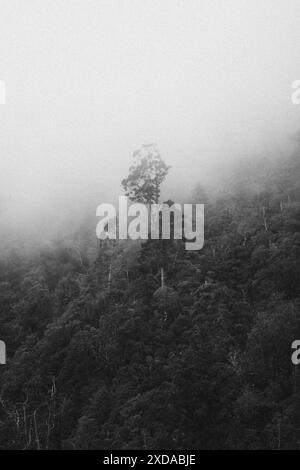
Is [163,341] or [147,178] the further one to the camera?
[147,178]

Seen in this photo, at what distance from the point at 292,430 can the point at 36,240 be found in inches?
1395

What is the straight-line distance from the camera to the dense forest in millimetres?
26250

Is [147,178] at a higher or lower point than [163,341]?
higher

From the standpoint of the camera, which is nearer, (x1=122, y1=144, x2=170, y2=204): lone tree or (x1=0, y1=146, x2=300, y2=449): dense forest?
(x1=0, y1=146, x2=300, y2=449): dense forest

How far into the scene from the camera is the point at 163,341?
31.8 metres

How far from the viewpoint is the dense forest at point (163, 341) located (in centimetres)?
2625

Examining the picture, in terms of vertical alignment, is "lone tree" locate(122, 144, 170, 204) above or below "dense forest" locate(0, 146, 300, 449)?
above

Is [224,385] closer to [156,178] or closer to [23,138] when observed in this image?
[156,178]

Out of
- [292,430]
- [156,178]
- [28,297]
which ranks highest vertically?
[156,178]

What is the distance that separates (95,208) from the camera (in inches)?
2119

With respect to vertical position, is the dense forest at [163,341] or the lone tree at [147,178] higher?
the lone tree at [147,178]

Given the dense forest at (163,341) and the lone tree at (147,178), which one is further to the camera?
the lone tree at (147,178)

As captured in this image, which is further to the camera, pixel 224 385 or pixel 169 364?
pixel 169 364
